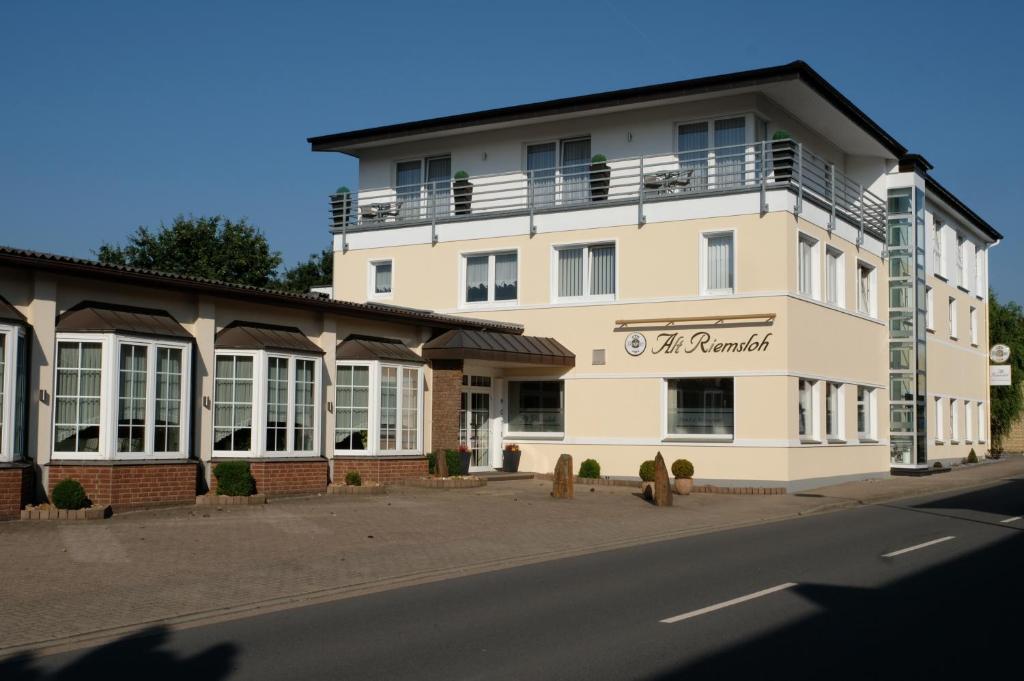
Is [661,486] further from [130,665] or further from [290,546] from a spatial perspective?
[130,665]

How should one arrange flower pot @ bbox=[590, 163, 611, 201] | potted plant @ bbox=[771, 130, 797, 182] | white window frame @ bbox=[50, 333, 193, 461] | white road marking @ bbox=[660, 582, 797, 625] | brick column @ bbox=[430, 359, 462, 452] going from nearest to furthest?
white road marking @ bbox=[660, 582, 797, 625], white window frame @ bbox=[50, 333, 193, 461], brick column @ bbox=[430, 359, 462, 452], potted plant @ bbox=[771, 130, 797, 182], flower pot @ bbox=[590, 163, 611, 201]

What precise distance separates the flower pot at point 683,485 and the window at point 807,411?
12.0 ft

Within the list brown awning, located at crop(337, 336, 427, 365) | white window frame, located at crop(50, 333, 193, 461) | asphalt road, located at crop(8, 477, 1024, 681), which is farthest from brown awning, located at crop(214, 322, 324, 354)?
asphalt road, located at crop(8, 477, 1024, 681)

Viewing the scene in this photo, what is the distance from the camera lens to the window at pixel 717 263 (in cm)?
2698

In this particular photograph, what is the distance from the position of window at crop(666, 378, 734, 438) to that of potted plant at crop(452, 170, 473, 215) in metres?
8.28

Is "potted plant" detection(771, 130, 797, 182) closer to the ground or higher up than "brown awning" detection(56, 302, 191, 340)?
higher up

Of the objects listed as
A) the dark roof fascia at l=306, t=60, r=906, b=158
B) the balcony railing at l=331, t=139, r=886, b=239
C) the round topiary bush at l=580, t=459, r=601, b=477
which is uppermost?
the dark roof fascia at l=306, t=60, r=906, b=158

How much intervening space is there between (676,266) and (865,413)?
8222 mm

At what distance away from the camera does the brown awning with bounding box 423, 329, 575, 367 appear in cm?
2538

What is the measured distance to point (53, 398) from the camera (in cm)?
1772

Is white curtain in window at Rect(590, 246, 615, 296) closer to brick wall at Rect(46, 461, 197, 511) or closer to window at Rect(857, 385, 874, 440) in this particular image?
window at Rect(857, 385, 874, 440)

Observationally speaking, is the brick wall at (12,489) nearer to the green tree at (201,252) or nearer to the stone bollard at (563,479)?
the stone bollard at (563,479)

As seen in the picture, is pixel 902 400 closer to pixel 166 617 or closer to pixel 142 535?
pixel 142 535

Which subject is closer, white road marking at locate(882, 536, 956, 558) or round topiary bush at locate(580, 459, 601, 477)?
white road marking at locate(882, 536, 956, 558)
